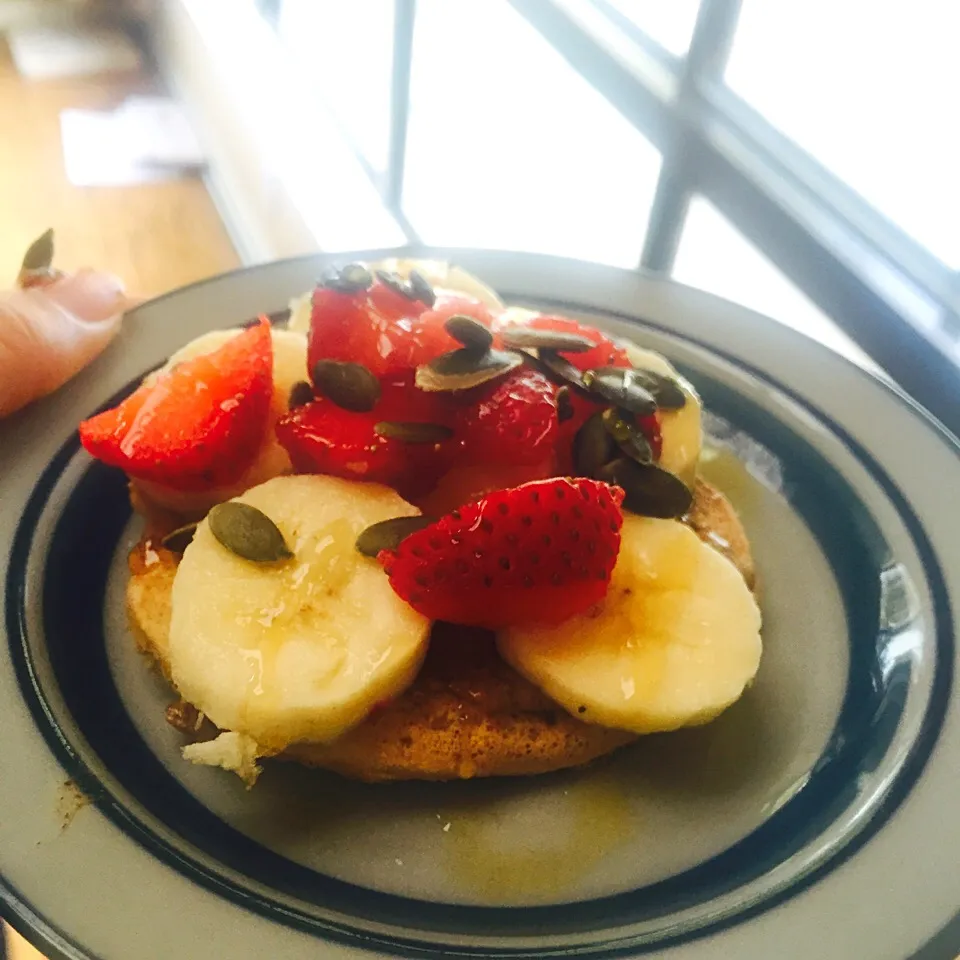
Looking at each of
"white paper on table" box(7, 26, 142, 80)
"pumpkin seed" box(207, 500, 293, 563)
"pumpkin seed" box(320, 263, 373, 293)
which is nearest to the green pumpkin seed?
"pumpkin seed" box(320, 263, 373, 293)

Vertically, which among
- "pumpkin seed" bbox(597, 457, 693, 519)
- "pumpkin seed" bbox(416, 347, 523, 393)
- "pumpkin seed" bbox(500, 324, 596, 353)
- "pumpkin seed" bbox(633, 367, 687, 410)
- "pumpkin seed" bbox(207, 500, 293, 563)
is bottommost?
"pumpkin seed" bbox(207, 500, 293, 563)

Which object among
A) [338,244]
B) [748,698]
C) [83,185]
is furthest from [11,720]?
[83,185]

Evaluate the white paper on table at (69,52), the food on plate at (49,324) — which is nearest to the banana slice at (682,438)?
the food on plate at (49,324)

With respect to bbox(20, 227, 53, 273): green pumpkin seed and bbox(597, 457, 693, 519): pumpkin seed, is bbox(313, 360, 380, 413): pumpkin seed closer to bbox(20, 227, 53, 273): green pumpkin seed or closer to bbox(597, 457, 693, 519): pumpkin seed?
bbox(597, 457, 693, 519): pumpkin seed

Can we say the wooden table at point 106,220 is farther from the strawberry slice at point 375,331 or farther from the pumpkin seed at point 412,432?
the pumpkin seed at point 412,432

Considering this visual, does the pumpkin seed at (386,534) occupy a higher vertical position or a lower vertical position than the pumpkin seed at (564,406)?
lower

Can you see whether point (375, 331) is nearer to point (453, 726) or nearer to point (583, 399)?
point (583, 399)
